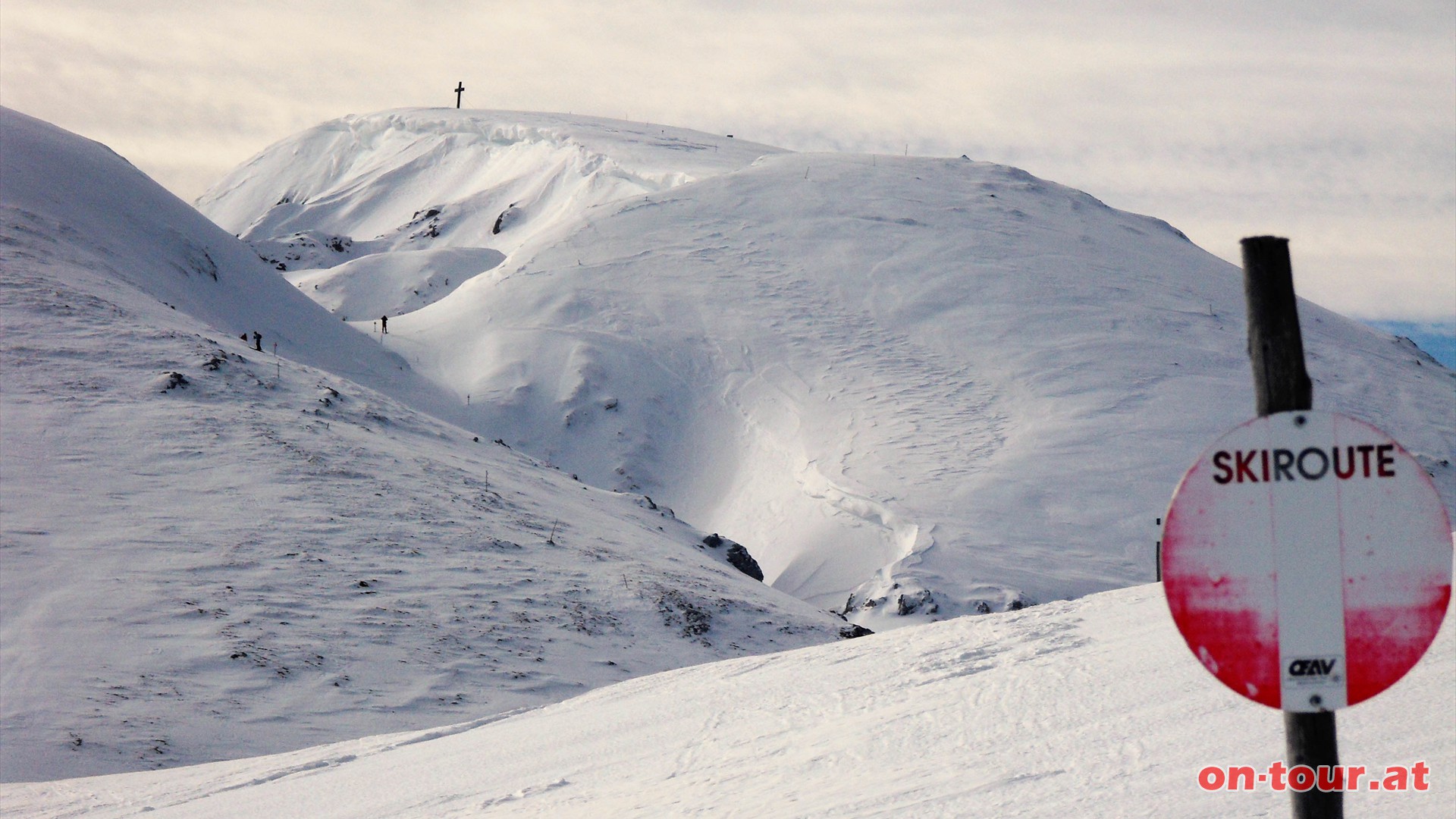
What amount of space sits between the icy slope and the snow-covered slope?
5681 mm

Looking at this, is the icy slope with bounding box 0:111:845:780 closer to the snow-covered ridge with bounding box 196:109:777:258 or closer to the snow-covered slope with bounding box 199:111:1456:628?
the snow-covered slope with bounding box 199:111:1456:628

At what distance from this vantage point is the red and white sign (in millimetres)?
2541

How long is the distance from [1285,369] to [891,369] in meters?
32.6

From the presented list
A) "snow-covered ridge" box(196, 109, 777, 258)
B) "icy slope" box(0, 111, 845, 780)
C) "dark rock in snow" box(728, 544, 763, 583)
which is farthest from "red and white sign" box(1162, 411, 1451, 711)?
"snow-covered ridge" box(196, 109, 777, 258)

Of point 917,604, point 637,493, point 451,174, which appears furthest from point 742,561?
point 451,174

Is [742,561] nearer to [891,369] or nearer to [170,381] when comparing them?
[170,381]

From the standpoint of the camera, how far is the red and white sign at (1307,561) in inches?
100

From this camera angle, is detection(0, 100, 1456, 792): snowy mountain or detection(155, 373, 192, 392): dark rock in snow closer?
detection(0, 100, 1456, 792): snowy mountain

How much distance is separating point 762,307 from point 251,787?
30864 millimetres

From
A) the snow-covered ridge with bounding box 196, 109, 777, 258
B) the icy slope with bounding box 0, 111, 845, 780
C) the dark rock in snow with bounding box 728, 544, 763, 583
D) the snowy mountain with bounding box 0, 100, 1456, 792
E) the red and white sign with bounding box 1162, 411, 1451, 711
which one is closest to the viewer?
the red and white sign with bounding box 1162, 411, 1451, 711

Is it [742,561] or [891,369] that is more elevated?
[891,369]

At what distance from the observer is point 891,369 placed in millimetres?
35031

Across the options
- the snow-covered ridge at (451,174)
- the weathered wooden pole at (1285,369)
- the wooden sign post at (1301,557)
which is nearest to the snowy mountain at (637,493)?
the weathered wooden pole at (1285,369)

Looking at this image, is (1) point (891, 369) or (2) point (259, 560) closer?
(2) point (259, 560)
